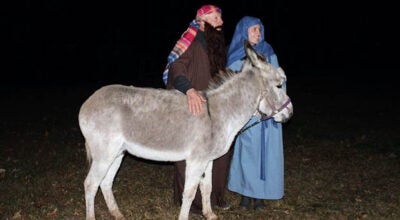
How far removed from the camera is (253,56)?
4.46m

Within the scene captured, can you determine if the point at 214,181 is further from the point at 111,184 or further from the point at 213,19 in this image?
the point at 213,19

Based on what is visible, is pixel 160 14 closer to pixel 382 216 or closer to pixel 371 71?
pixel 371 71

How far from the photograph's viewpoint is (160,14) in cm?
3669

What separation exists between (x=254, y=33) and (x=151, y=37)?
93.1ft

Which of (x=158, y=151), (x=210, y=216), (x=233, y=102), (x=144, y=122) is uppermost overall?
(x=233, y=102)

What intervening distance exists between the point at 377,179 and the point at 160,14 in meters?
31.6

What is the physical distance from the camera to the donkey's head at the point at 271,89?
455cm

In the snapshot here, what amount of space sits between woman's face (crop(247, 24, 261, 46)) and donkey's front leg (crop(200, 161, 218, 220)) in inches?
60.5

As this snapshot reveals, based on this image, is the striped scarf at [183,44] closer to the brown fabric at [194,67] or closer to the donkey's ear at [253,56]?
the brown fabric at [194,67]

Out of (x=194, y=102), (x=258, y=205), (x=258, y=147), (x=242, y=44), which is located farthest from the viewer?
(x=258, y=205)

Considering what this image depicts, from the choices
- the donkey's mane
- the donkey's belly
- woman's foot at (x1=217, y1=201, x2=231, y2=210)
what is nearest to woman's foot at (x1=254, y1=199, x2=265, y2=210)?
woman's foot at (x1=217, y1=201, x2=231, y2=210)

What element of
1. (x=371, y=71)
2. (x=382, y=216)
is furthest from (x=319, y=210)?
(x=371, y=71)

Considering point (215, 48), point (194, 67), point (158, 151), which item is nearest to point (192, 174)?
point (158, 151)

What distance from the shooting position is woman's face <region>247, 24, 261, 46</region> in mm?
5012
